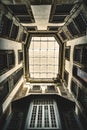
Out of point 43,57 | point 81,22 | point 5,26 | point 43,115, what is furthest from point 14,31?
point 43,115

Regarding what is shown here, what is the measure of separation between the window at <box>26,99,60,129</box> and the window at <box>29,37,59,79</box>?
1096cm

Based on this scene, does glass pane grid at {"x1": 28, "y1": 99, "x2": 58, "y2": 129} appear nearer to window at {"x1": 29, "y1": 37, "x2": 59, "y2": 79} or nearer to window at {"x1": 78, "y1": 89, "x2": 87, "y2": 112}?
window at {"x1": 78, "y1": 89, "x2": 87, "y2": 112}

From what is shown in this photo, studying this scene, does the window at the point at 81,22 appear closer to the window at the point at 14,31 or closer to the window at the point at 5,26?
the window at the point at 5,26

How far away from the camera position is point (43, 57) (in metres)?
32.9

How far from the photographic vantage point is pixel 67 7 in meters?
16.8

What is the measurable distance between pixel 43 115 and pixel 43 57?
1578cm

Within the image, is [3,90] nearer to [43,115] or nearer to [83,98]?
[43,115]

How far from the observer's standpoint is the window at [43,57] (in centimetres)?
3216

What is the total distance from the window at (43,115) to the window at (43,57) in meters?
11.0

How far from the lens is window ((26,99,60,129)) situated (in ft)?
55.1

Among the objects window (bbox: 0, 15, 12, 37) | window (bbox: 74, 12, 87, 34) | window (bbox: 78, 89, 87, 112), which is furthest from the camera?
window (bbox: 78, 89, 87, 112)

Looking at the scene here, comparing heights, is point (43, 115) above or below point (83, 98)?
below

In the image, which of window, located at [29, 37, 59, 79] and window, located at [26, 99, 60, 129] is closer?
window, located at [26, 99, 60, 129]

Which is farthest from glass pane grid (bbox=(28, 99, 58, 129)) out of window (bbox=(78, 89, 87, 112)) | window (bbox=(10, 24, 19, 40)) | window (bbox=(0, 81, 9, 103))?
Result: window (bbox=(10, 24, 19, 40))
